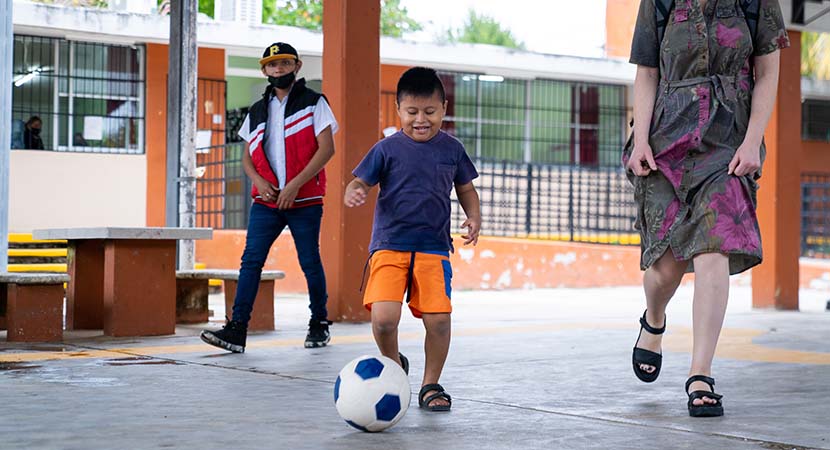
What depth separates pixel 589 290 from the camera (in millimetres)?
16703

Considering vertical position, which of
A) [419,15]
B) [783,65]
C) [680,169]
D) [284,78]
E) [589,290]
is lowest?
[589,290]

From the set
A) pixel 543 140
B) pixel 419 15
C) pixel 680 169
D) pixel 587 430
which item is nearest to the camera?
pixel 587 430

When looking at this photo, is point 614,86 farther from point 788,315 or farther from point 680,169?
point 680,169

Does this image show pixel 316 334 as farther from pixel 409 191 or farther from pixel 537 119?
pixel 537 119

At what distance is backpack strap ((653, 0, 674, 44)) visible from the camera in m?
4.36

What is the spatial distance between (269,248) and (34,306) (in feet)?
5.46

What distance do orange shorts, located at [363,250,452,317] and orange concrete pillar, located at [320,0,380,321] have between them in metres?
4.52

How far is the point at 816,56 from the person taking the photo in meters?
31.2

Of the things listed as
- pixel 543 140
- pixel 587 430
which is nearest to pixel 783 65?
pixel 587 430

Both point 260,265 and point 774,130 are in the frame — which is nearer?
point 260,265

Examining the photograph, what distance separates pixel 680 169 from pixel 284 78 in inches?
116

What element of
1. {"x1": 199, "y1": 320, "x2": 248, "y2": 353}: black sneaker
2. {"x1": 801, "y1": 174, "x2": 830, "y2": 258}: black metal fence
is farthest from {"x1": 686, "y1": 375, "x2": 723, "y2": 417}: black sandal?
{"x1": 801, "y1": 174, "x2": 830, "y2": 258}: black metal fence

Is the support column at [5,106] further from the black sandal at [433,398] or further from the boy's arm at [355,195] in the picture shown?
the black sandal at [433,398]

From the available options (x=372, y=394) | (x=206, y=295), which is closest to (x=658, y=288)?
(x=372, y=394)
